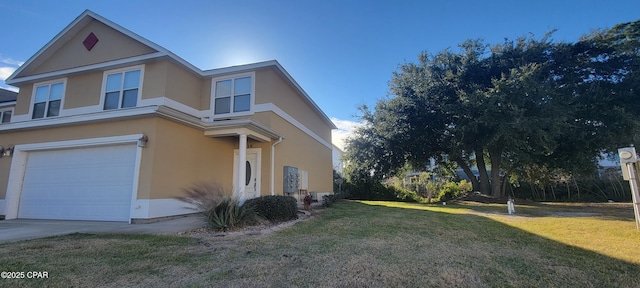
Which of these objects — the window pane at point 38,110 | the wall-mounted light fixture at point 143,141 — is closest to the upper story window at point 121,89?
the wall-mounted light fixture at point 143,141

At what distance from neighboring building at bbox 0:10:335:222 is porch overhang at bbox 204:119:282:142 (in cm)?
4

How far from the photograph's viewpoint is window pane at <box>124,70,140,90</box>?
10.3 meters

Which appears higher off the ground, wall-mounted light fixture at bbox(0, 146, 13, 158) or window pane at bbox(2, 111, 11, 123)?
window pane at bbox(2, 111, 11, 123)

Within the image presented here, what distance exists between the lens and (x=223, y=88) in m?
→ 11.5

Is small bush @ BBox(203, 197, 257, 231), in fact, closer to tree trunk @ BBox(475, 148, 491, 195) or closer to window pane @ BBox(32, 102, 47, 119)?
window pane @ BBox(32, 102, 47, 119)

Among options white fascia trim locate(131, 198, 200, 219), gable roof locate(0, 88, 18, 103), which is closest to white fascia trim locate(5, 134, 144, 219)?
white fascia trim locate(131, 198, 200, 219)

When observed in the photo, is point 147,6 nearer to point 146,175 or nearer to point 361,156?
point 146,175

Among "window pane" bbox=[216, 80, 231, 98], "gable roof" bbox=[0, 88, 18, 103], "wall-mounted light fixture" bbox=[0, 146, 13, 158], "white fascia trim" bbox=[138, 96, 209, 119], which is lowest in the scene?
"wall-mounted light fixture" bbox=[0, 146, 13, 158]

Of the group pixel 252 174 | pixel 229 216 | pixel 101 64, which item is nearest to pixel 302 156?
pixel 252 174

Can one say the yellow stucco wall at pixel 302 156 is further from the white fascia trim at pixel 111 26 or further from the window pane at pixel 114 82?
the window pane at pixel 114 82

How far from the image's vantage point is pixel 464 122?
14.2 m

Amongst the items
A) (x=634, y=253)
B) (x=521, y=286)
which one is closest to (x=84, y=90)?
(x=521, y=286)

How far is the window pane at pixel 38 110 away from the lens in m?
11.6

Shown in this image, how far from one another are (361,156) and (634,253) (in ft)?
49.7
